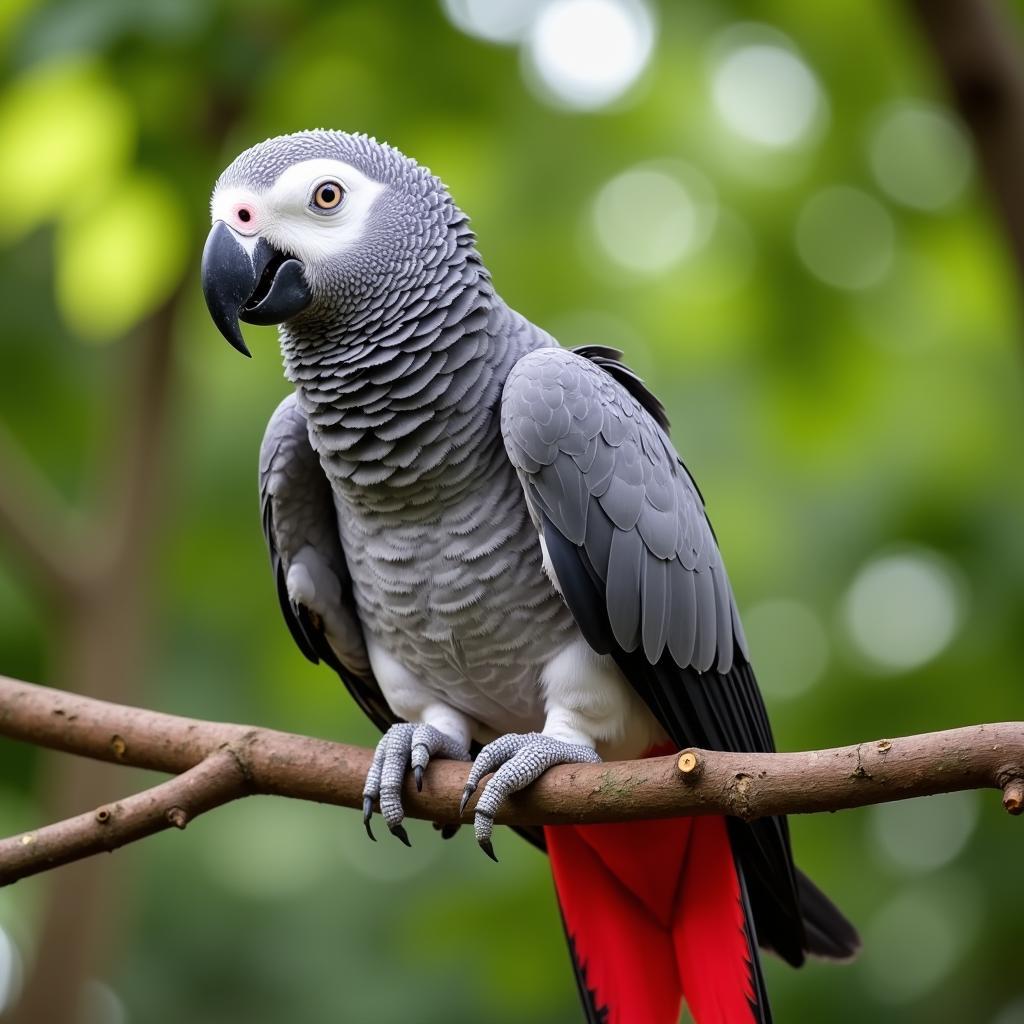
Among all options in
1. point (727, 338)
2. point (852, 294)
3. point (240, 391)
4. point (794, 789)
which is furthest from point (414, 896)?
point (794, 789)

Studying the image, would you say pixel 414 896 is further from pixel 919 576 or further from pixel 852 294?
pixel 852 294

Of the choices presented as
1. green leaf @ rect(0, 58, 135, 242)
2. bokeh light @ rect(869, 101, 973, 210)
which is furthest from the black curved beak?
bokeh light @ rect(869, 101, 973, 210)

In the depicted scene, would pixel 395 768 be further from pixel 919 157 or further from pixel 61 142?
pixel 919 157

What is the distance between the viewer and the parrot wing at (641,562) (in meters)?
2.71

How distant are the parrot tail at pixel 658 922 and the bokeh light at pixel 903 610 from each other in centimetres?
210

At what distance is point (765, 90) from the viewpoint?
519cm

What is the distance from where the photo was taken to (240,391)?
5480 mm

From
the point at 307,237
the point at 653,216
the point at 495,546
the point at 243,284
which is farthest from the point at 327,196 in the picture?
the point at 653,216

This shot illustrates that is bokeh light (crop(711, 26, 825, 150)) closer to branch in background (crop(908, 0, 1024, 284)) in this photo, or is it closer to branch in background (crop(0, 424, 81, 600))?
branch in background (crop(908, 0, 1024, 284))

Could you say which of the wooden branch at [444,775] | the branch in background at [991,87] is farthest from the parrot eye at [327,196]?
the branch in background at [991,87]

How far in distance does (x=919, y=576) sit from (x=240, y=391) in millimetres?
2831

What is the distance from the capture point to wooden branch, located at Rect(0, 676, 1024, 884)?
2043 mm

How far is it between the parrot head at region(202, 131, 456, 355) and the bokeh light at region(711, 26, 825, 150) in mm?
2484

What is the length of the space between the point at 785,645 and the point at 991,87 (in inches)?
93.8
